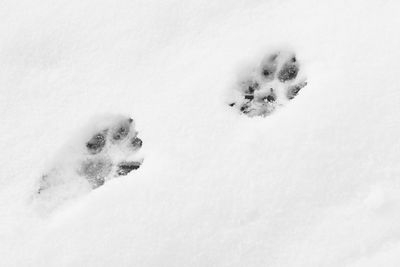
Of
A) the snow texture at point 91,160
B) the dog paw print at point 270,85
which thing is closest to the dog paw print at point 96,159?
the snow texture at point 91,160

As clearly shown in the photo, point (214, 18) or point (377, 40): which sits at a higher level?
point (214, 18)

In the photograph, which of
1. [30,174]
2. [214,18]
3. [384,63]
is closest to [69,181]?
[30,174]

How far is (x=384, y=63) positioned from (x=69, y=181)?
1366mm

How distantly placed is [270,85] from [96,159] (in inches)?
31.7

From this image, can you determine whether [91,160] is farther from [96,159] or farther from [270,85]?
[270,85]

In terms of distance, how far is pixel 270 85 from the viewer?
2.52 meters

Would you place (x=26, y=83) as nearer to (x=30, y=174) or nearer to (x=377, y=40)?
(x=30, y=174)

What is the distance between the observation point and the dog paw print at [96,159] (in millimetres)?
2447

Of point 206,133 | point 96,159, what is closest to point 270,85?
point 206,133

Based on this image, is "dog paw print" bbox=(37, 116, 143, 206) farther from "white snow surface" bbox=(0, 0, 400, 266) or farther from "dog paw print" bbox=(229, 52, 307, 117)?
"dog paw print" bbox=(229, 52, 307, 117)

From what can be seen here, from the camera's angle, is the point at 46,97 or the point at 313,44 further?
the point at 46,97

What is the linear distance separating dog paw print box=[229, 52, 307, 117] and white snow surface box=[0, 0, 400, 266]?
0.05 metres

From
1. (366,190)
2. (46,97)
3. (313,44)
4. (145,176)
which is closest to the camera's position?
(366,190)

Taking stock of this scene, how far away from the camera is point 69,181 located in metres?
2.47
